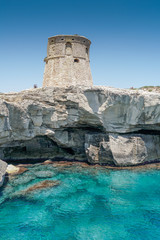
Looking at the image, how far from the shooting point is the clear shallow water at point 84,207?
354 inches

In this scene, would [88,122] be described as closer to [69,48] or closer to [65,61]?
[65,61]

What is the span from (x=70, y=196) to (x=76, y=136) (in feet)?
25.1

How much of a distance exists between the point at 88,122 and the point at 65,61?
33.0ft

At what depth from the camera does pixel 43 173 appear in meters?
15.6

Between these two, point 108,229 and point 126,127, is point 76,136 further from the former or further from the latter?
point 108,229

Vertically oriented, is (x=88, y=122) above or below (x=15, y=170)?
above

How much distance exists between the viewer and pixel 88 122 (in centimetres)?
1741

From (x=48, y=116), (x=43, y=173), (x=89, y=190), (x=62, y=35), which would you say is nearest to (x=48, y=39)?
(x=62, y=35)

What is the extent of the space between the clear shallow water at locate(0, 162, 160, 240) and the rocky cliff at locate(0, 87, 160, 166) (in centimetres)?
262

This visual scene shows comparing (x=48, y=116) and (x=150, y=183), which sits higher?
(x=48, y=116)

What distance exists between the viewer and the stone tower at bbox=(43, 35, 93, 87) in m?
23.4

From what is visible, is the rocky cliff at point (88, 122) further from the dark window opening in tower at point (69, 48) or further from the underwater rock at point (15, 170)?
the dark window opening in tower at point (69, 48)

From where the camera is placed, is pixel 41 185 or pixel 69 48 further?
pixel 69 48

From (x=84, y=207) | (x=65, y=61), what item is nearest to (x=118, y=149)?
(x=84, y=207)
